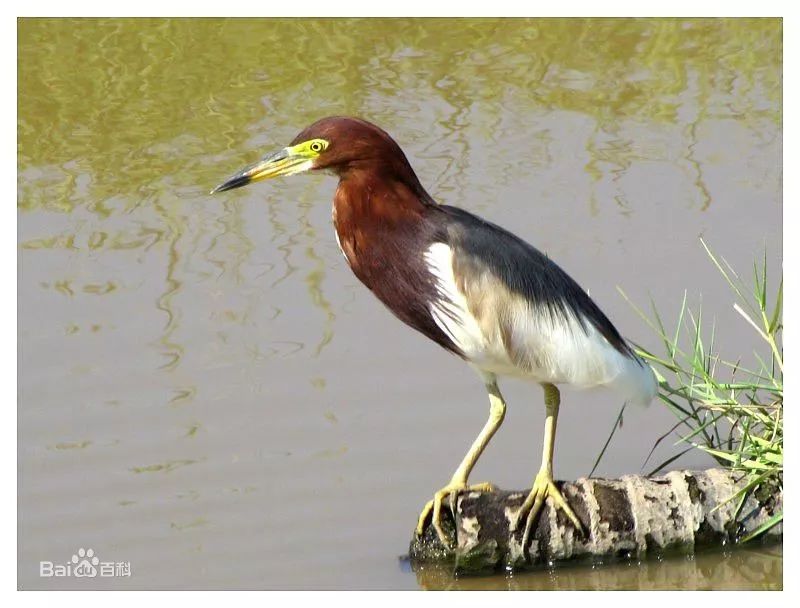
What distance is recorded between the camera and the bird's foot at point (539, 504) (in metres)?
4.85

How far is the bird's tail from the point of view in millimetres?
5035

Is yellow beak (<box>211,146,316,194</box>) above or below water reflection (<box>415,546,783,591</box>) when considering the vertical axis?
above

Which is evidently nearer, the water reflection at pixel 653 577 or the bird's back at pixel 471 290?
the water reflection at pixel 653 577

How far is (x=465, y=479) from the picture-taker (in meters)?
5.05

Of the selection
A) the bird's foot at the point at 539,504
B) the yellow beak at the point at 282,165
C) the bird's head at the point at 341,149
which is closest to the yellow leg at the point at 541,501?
the bird's foot at the point at 539,504

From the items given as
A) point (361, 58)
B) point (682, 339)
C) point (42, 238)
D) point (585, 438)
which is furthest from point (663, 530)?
point (361, 58)

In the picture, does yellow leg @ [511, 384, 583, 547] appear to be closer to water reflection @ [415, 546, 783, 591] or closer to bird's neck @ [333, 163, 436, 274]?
water reflection @ [415, 546, 783, 591]

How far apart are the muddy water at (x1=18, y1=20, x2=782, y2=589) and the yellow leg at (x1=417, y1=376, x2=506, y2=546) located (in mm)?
186

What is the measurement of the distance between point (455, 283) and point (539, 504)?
778mm

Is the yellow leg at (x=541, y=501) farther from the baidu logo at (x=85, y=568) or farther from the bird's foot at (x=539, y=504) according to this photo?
the baidu logo at (x=85, y=568)

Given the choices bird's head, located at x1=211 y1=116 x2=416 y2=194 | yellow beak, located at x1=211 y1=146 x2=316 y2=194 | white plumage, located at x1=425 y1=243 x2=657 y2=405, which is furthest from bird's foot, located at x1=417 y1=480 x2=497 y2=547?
yellow beak, located at x1=211 y1=146 x2=316 y2=194

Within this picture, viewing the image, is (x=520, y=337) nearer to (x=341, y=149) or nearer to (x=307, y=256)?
(x=341, y=149)

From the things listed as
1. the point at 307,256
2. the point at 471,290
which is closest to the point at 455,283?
the point at 471,290

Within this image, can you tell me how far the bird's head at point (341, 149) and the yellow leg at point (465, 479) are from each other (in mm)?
868
